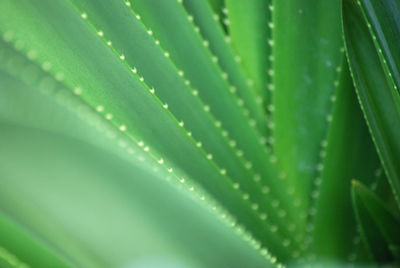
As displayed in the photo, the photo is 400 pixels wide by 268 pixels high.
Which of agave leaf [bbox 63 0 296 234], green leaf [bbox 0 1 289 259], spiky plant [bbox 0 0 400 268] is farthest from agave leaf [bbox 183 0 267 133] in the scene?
green leaf [bbox 0 1 289 259]

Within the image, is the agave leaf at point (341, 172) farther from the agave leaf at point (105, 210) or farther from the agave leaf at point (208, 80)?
the agave leaf at point (105, 210)

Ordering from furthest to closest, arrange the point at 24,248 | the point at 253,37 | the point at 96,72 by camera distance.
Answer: the point at 253,37 < the point at 24,248 < the point at 96,72

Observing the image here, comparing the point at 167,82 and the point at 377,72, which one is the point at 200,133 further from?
the point at 377,72

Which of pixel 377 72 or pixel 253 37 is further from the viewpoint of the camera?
pixel 253 37

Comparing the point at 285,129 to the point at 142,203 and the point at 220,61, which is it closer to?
the point at 220,61

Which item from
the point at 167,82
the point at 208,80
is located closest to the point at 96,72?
the point at 167,82

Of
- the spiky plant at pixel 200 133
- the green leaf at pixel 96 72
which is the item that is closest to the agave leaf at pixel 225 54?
the spiky plant at pixel 200 133
